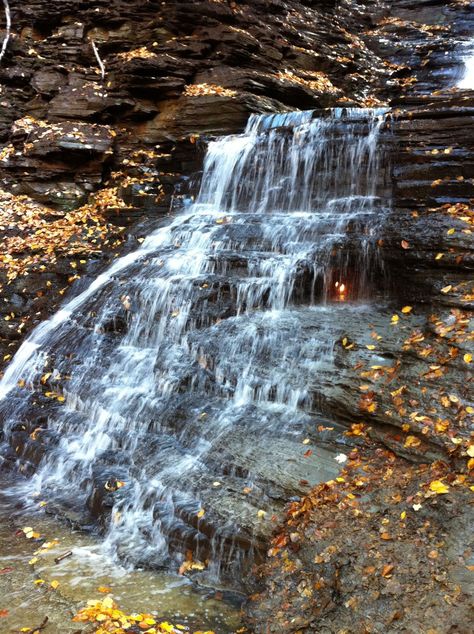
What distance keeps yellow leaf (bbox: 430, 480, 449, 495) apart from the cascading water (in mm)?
1470

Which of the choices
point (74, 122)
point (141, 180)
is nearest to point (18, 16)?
point (74, 122)

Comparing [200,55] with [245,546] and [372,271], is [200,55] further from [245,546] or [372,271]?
[245,546]

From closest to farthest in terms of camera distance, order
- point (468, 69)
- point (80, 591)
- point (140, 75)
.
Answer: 1. point (80, 591)
2. point (140, 75)
3. point (468, 69)

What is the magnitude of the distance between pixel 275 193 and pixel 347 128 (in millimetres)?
1885

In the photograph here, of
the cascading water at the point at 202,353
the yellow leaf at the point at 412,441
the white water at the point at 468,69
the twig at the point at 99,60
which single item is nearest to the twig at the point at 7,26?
the twig at the point at 99,60

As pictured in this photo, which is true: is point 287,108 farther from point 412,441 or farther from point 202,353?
point 412,441

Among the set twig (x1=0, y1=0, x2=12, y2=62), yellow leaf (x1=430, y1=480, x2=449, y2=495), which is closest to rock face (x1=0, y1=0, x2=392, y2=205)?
twig (x1=0, y1=0, x2=12, y2=62)

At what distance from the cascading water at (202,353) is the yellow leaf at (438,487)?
147cm

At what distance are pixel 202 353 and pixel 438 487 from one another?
322cm

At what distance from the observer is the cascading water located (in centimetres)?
460

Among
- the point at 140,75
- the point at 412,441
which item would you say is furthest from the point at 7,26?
the point at 412,441

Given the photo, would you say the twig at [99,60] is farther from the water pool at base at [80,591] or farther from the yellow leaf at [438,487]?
the yellow leaf at [438,487]

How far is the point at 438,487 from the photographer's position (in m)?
3.57

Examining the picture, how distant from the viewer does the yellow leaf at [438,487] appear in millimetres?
3537
